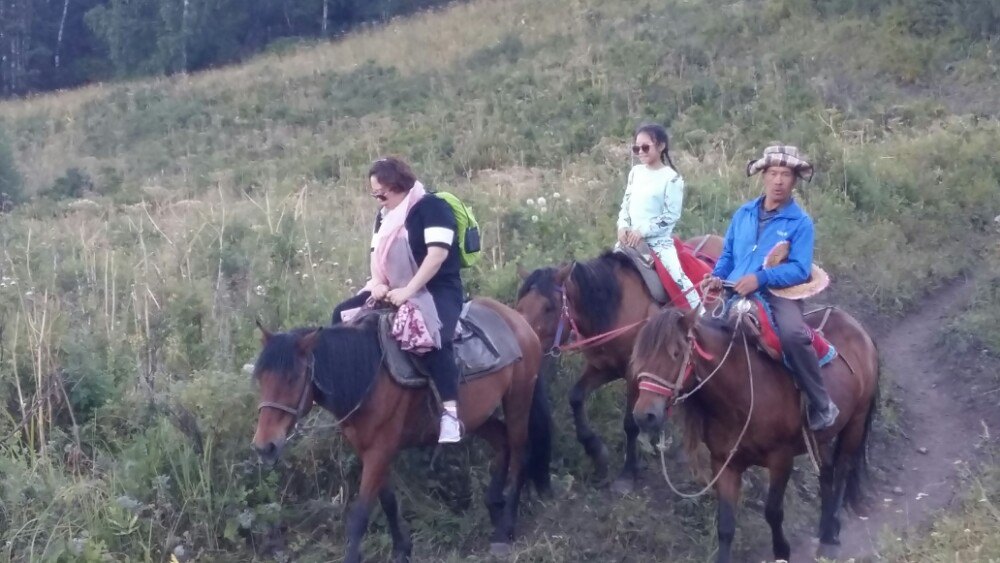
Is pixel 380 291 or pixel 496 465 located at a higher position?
pixel 380 291

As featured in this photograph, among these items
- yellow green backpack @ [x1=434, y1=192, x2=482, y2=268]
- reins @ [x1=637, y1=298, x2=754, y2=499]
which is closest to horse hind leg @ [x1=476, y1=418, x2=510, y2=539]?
yellow green backpack @ [x1=434, y1=192, x2=482, y2=268]

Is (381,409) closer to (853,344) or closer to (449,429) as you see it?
(449,429)

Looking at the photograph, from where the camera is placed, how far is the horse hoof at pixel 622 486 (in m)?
7.04

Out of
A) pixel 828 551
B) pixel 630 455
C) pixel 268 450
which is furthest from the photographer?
pixel 630 455

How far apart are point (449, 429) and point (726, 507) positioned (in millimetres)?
1638

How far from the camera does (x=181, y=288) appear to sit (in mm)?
7832

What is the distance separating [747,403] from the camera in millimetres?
5781

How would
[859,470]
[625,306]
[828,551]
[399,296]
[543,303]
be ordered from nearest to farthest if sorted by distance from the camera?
[399,296]
[828,551]
[859,470]
[543,303]
[625,306]

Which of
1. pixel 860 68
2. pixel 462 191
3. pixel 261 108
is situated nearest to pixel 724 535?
pixel 462 191

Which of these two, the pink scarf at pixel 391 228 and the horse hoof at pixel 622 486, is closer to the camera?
the pink scarf at pixel 391 228

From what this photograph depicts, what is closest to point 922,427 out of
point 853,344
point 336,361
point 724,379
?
point 853,344

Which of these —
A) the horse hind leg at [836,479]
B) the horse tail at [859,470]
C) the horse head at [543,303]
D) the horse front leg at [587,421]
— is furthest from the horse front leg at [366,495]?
the horse tail at [859,470]

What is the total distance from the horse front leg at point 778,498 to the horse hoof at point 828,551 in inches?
Answer: 13.1

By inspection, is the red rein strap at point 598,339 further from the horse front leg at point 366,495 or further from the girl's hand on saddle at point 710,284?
the horse front leg at point 366,495
